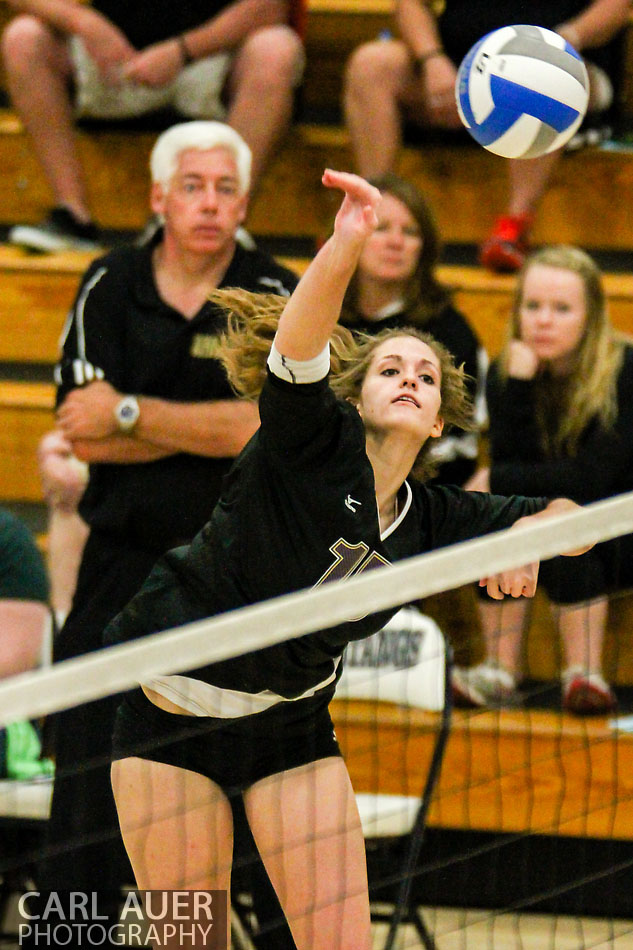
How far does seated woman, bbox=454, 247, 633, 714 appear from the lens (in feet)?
12.9

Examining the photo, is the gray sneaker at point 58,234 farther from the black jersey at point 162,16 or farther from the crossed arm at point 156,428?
the crossed arm at point 156,428

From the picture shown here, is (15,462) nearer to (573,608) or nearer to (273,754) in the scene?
(573,608)

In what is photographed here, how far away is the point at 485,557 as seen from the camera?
2.32 m

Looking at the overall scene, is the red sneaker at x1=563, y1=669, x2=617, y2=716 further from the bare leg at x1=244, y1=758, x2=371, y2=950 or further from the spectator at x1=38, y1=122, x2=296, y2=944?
the bare leg at x1=244, y1=758, x2=371, y2=950

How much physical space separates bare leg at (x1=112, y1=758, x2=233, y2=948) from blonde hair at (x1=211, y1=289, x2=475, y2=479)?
822mm

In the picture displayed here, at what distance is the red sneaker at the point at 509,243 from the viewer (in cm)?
487

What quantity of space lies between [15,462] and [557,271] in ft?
7.18

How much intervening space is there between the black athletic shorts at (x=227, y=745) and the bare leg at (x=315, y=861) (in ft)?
0.17

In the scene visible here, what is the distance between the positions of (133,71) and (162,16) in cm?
28

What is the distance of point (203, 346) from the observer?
3518 millimetres

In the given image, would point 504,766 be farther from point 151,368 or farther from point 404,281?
point 151,368

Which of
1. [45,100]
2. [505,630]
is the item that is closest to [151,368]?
[505,630]

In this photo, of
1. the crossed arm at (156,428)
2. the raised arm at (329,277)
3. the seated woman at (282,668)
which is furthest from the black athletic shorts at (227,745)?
the crossed arm at (156,428)

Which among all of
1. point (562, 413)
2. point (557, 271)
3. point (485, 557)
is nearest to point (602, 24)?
point (557, 271)
